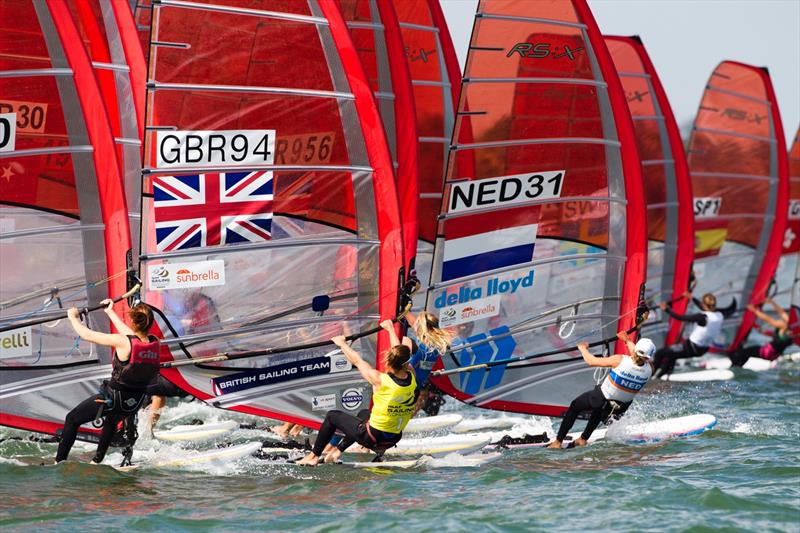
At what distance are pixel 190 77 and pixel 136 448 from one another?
2.68 meters

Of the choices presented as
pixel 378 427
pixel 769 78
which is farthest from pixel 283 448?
pixel 769 78

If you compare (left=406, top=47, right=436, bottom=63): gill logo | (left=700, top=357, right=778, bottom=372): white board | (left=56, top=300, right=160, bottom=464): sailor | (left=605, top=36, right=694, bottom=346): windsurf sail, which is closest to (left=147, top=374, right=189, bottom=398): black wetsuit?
(left=56, top=300, right=160, bottom=464): sailor

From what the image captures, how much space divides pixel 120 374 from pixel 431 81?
17.6ft

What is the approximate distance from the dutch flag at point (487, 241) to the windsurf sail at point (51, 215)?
2.39 m

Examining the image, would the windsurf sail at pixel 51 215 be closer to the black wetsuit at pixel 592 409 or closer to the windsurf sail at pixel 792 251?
the black wetsuit at pixel 592 409

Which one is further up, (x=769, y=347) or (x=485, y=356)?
(x=485, y=356)

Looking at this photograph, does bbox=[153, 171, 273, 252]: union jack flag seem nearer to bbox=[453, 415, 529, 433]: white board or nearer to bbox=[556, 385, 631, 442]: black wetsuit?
bbox=[556, 385, 631, 442]: black wetsuit

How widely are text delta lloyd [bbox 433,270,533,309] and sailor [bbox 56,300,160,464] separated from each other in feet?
7.98

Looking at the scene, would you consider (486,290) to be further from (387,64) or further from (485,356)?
(387,64)

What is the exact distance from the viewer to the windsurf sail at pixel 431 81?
11664 mm

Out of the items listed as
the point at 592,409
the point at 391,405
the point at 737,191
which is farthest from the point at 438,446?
the point at 737,191

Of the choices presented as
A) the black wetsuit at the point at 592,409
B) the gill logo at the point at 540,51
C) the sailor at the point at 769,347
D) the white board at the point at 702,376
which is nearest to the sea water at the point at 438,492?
the black wetsuit at the point at 592,409

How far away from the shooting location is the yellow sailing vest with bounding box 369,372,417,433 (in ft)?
25.3

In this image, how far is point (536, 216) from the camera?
9.34 m
